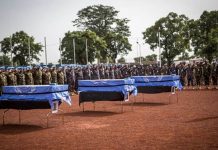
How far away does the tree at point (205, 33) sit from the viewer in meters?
40.5

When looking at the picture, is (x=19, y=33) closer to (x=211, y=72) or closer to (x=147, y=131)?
(x=211, y=72)

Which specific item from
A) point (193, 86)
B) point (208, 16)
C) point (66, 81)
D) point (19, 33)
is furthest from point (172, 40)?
point (66, 81)

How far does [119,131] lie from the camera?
854 centimetres

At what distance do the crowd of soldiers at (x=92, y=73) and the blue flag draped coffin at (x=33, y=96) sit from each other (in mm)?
8257

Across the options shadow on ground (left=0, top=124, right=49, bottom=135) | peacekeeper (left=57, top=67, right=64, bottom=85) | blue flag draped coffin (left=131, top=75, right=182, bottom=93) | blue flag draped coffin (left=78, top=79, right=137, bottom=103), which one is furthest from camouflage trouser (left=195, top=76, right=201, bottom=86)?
shadow on ground (left=0, top=124, right=49, bottom=135)

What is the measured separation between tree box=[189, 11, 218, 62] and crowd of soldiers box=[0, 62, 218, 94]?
15841 millimetres

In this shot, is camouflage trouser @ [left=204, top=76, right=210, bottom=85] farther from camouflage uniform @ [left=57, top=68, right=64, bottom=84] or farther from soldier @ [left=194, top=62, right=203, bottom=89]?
camouflage uniform @ [left=57, top=68, right=64, bottom=84]

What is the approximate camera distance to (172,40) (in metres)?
50.4

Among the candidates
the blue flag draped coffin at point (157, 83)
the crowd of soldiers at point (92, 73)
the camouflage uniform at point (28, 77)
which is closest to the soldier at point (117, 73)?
the crowd of soldiers at point (92, 73)

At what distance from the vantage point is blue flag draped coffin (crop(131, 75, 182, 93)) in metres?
14.8

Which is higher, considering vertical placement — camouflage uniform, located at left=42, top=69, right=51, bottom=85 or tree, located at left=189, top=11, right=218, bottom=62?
tree, located at left=189, top=11, right=218, bottom=62

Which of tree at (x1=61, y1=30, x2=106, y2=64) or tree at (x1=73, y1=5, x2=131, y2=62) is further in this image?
tree at (x1=73, y1=5, x2=131, y2=62)

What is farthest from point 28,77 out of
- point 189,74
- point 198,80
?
point 198,80

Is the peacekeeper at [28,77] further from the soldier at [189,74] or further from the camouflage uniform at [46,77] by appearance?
the soldier at [189,74]
